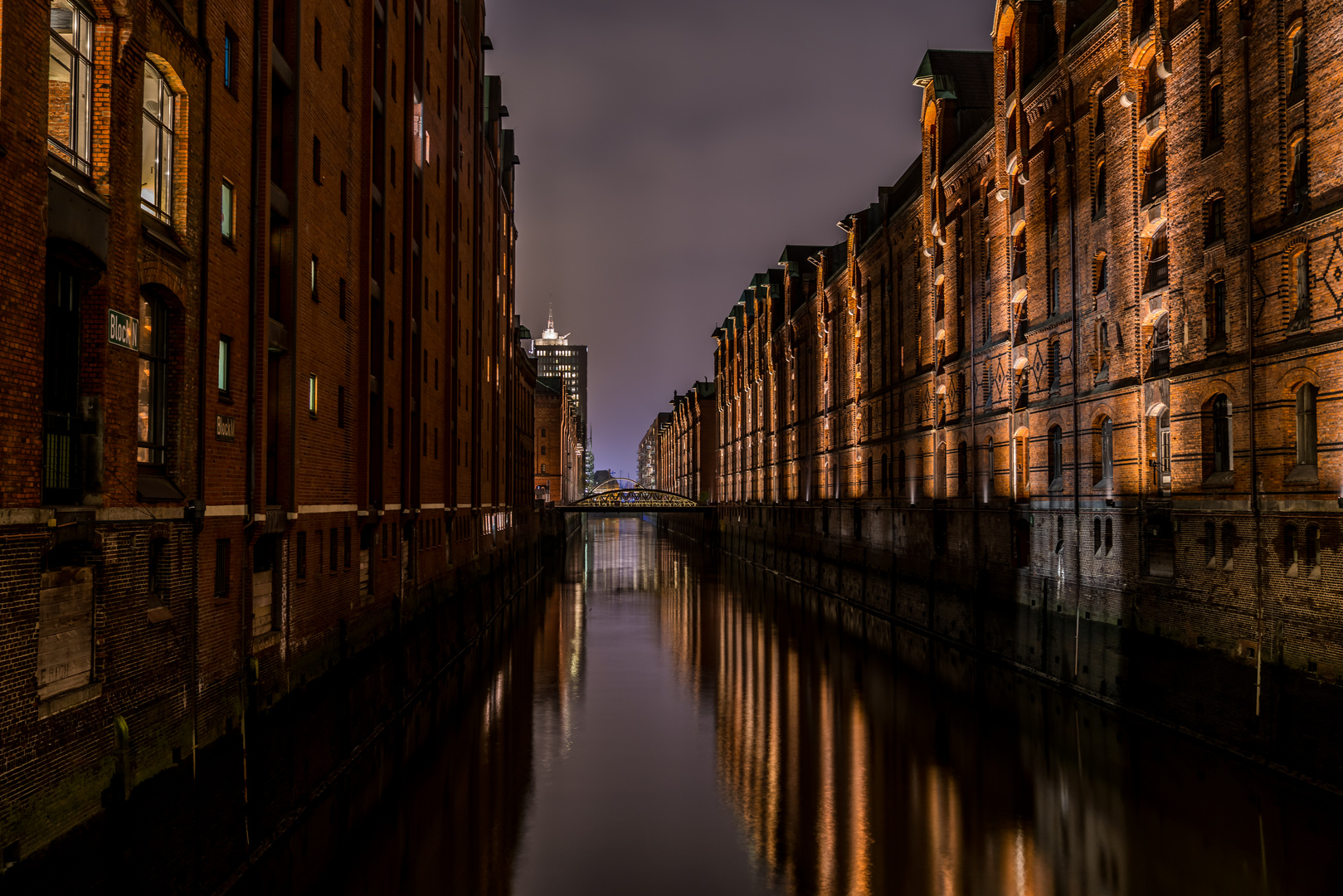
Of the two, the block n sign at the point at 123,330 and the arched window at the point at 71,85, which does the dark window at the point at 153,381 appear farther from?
the arched window at the point at 71,85

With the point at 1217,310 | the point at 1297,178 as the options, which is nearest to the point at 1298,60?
the point at 1297,178

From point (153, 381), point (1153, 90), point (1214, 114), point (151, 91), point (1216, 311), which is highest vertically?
point (1153, 90)

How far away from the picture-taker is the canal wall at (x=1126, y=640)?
13.8m

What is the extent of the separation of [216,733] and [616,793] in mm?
5859

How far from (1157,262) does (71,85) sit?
20462 mm

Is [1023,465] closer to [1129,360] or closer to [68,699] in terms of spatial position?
[1129,360]

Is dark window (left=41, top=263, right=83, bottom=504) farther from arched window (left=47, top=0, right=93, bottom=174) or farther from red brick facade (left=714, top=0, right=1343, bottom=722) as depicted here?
red brick facade (left=714, top=0, right=1343, bottom=722)

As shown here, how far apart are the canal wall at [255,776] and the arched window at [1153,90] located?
20505 mm

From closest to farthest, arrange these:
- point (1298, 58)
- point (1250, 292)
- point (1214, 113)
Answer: point (1298, 58) → point (1250, 292) → point (1214, 113)

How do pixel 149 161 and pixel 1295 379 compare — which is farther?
pixel 1295 379

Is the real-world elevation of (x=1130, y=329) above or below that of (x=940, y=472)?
above

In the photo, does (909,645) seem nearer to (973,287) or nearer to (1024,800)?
(973,287)

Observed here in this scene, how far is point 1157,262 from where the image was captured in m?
20.5

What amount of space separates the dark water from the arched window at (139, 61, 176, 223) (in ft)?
27.5
